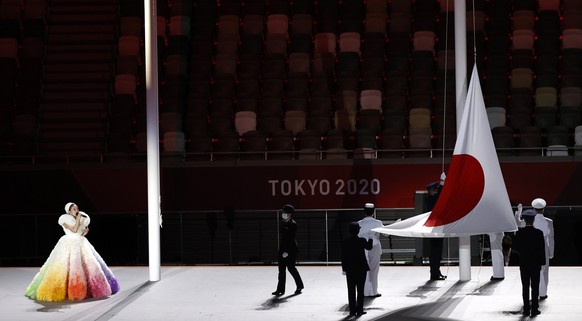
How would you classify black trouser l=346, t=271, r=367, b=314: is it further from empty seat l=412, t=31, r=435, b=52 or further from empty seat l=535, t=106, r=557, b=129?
empty seat l=412, t=31, r=435, b=52

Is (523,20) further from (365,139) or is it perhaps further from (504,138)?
(365,139)

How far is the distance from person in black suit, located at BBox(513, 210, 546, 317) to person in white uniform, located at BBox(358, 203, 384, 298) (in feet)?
7.56

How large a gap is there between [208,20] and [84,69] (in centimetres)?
378

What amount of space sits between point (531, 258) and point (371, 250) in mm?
2691

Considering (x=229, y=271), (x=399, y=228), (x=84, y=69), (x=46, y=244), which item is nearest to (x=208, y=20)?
(x=84, y=69)

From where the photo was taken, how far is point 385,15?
2845 cm

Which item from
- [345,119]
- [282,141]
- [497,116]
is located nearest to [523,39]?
[497,116]

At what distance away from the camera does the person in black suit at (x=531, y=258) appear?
44.3ft

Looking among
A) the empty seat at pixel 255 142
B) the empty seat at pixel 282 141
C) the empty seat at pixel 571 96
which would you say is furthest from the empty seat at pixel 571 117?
the empty seat at pixel 255 142

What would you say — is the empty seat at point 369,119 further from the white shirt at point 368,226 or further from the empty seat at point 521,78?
the white shirt at point 368,226

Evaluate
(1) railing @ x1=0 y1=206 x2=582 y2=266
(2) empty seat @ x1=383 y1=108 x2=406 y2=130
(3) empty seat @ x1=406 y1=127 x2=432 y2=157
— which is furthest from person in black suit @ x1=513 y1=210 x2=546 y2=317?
(2) empty seat @ x1=383 y1=108 x2=406 y2=130

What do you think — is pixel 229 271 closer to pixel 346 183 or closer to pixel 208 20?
pixel 346 183

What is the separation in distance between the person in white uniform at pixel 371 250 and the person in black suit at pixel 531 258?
Answer: 7.56ft

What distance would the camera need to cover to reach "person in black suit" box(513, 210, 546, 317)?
13506 millimetres
